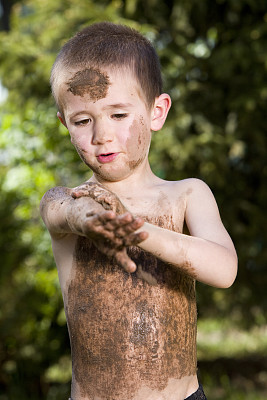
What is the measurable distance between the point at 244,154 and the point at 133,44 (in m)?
4.05

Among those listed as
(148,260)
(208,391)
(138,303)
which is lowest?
(208,391)

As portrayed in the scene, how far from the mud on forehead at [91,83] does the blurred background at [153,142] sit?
291 centimetres

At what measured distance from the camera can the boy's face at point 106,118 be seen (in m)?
1.79

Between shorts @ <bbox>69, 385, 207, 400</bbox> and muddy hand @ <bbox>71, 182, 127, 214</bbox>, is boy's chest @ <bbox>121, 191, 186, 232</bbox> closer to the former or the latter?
muddy hand @ <bbox>71, 182, 127, 214</bbox>

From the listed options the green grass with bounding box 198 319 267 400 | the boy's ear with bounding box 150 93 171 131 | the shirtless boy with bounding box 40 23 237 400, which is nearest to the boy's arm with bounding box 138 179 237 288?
the shirtless boy with bounding box 40 23 237 400

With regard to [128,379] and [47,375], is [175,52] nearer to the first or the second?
[47,375]

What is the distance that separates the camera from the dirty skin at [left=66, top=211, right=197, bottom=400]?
5.79ft

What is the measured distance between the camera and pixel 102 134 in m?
1.79

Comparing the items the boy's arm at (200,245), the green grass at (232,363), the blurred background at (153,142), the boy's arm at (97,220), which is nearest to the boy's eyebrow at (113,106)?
the boy's arm at (97,220)

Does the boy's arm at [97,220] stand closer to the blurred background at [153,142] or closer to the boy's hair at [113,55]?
the boy's hair at [113,55]

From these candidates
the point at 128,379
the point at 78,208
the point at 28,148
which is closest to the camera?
the point at 78,208

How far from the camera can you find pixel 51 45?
518 cm

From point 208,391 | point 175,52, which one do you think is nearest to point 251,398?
point 208,391

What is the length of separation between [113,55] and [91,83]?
121mm
